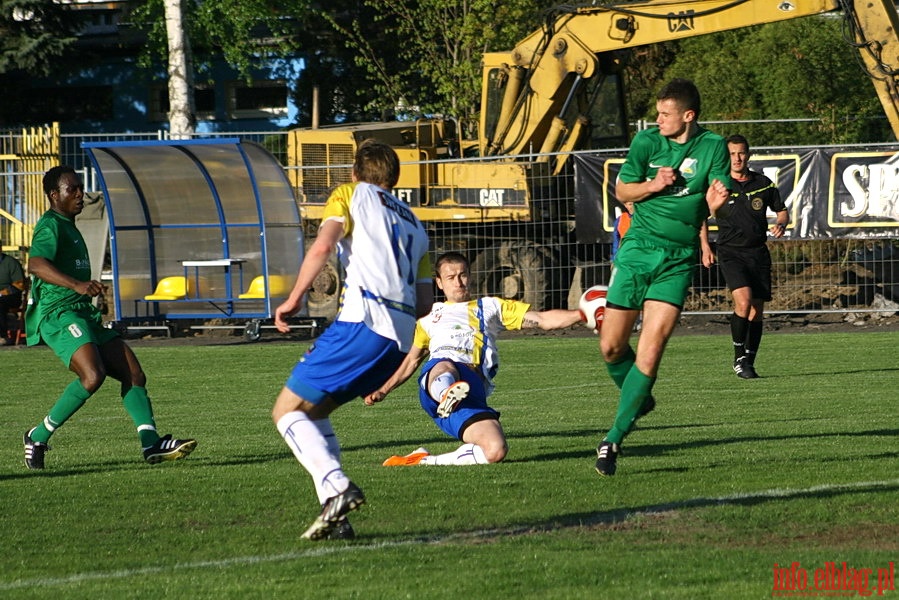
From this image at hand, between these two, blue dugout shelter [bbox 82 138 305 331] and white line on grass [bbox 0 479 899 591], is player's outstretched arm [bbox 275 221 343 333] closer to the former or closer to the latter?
white line on grass [bbox 0 479 899 591]

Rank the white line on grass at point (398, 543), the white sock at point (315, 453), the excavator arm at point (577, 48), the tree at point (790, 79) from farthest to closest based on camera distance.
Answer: the tree at point (790, 79), the excavator arm at point (577, 48), the white sock at point (315, 453), the white line on grass at point (398, 543)

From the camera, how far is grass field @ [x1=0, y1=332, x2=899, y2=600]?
17.6ft

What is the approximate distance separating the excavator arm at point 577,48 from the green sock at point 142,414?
15171 mm

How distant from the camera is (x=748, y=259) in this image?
1355 cm

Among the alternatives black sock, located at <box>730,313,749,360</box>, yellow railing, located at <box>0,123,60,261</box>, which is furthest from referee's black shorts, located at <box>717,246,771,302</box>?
yellow railing, located at <box>0,123,60,261</box>

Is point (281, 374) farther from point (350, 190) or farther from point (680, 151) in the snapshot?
point (350, 190)

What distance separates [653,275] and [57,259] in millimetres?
3677


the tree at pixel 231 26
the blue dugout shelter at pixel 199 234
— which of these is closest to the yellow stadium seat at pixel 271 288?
the blue dugout shelter at pixel 199 234

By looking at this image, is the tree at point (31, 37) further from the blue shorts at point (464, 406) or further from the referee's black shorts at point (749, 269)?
the blue shorts at point (464, 406)

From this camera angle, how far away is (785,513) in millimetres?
6418

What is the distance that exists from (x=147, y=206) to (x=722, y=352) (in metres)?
9.14

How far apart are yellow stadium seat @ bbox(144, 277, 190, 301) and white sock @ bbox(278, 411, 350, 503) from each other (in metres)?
15.3

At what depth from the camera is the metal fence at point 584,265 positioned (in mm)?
20750

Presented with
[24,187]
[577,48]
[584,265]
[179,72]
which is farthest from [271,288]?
[179,72]
